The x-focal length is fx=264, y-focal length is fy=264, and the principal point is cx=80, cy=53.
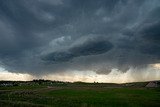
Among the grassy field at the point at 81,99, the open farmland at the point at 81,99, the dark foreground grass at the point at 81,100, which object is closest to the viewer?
the dark foreground grass at the point at 81,100

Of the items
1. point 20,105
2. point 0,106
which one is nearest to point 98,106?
point 20,105

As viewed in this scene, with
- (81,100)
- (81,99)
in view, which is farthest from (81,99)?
(81,100)

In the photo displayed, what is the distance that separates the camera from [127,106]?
5438cm

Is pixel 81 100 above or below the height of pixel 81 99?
below

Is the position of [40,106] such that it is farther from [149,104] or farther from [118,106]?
[149,104]

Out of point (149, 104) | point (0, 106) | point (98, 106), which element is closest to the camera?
point (0, 106)

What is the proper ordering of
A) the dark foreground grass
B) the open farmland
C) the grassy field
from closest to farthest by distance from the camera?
1. the dark foreground grass
2. the grassy field
3. the open farmland

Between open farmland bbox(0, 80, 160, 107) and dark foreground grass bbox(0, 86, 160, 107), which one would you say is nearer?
dark foreground grass bbox(0, 86, 160, 107)

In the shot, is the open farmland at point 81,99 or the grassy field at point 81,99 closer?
the grassy field at point 81,99

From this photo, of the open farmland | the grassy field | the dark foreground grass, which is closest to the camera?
the dark foreground grass

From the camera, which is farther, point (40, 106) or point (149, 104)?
point (149, 104)

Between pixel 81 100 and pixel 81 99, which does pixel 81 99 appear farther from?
pixel 81 100

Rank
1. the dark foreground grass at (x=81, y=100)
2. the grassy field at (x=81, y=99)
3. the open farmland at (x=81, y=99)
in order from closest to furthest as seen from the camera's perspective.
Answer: the dark foreground grass at (x=81, y=100) → the grassy field at (x=81, y=99) → the open farmland at (x=81, y=99)

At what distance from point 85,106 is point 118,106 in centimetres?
762
